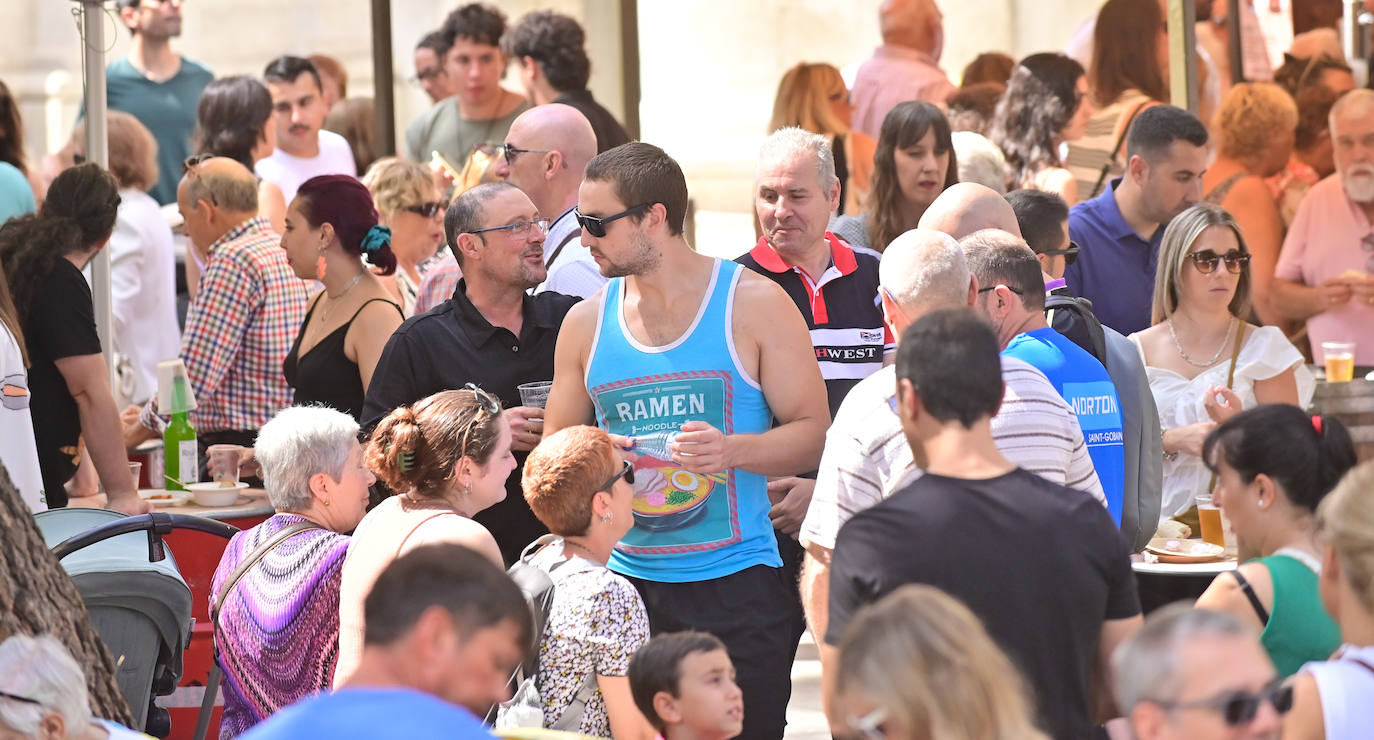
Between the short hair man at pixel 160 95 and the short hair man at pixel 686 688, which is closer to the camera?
the short hair man at pixel 686 688

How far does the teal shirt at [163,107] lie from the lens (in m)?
9.12

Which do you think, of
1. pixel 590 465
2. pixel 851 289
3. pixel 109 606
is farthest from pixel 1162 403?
pixel 109 606

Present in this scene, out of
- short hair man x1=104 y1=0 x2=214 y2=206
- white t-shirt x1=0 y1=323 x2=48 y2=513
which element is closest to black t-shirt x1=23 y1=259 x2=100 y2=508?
white t-shirt x1=0 y1=323 x2=48 y2=513

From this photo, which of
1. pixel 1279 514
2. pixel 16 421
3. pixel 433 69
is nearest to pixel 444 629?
pixel 1279 514

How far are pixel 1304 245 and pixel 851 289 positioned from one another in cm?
382

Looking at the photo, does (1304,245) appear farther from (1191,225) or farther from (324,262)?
(324,262)

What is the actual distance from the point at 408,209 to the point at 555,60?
Result: 102 centimetres

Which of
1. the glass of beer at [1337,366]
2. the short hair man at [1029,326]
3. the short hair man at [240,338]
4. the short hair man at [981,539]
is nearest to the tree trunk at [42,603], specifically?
the short hair man at [981,539]

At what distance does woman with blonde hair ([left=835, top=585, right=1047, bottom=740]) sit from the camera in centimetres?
214

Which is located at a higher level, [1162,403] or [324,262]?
[324,262]

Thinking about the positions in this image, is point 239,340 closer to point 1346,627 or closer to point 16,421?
point 16,421

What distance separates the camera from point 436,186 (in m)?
7.32

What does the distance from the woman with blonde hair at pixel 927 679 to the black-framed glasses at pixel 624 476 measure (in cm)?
146

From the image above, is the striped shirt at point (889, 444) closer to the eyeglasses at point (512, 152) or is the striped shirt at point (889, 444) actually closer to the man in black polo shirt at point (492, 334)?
the man in black polo shirt at point (492, 334)
